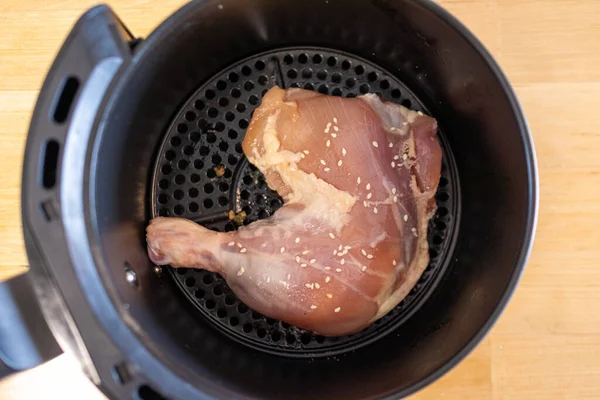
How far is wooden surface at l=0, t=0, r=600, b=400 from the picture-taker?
1024 millimetres

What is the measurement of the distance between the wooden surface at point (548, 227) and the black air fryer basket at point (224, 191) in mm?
159

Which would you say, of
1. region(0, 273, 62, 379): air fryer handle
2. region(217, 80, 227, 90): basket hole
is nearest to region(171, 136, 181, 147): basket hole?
region(217, 80, 227, 90): basket hole

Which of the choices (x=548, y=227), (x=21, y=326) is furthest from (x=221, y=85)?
(x=548, y=227)

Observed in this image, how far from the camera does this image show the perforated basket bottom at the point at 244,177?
3.43ft

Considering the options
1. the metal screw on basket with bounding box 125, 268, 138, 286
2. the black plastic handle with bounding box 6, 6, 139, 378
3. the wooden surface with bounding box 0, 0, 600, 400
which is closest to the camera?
the black plastic handle with bounding box 6, 6, 139, 378

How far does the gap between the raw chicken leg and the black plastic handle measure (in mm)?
224

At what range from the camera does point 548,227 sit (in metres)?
1.04

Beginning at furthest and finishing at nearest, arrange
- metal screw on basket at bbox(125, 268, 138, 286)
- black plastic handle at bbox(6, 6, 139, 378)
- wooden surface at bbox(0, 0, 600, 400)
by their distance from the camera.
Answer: wooden surface at bbox(0, 0, 600, 400) → metal screw on basket at bbox(125, 268, 138, 286) → black plastic handle at bbox(6, 6, 139, 378)

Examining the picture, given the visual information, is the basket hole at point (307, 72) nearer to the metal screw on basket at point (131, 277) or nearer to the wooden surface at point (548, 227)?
the wooden surface at point (548, 227)

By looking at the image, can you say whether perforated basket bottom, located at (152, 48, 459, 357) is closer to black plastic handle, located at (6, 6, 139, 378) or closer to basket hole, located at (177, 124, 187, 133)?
basket hole, located at (177, 124, 187, 133)

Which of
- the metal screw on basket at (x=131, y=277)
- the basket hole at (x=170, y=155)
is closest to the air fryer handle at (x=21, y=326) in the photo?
the metal screw on basket at (x=131, y=277)

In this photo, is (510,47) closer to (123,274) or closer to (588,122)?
(588,122)

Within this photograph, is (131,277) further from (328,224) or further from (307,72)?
(307,72)

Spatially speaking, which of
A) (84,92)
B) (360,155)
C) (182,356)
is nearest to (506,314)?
(360,155)
